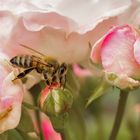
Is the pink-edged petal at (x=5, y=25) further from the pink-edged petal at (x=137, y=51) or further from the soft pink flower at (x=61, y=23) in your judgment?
the pink-edged petal at (x=137, y=51)

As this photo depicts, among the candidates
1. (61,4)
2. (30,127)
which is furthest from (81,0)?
(30,127)

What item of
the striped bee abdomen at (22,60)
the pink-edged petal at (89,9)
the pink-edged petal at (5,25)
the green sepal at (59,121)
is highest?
the pink-edged petal at (89,9)

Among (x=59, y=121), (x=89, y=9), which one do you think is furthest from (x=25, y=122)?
(x=89, y=9)

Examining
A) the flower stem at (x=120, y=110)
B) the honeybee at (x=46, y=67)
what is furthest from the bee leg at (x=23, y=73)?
the flower stem at (x=120, y=110)

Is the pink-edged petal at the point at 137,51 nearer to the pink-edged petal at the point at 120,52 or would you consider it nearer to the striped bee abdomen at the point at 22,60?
the pink-edged petal at the point at 120,52

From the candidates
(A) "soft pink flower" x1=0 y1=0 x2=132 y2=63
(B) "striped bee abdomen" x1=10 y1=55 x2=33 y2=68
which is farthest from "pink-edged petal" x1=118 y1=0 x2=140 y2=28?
(B) "striped bee abdomen" x1=10 y1=55 x2=33 y2=68

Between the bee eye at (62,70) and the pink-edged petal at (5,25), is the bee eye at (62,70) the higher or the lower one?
the lower one
